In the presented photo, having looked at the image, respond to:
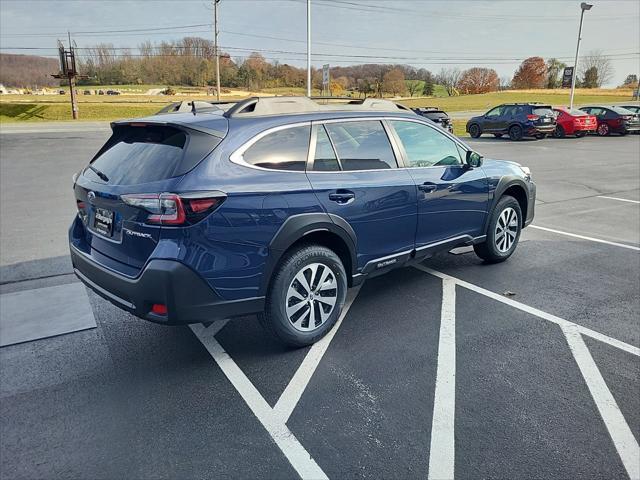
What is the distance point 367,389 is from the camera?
315cm

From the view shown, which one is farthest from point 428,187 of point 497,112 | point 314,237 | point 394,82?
point 394,82

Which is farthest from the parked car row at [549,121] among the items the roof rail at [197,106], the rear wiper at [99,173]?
the rear wiper at [99,173]

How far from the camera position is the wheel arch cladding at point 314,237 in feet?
10.8

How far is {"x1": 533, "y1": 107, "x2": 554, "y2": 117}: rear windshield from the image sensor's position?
23477 millimetres

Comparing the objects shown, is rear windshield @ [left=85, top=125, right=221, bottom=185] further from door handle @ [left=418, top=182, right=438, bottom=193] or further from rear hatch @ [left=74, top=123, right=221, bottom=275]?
door handle @ [left=418, top=182, right=438, bottom=193]

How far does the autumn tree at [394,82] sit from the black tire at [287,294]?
56728 mm

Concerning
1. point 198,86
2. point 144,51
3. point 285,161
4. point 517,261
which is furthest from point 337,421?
point 144,51

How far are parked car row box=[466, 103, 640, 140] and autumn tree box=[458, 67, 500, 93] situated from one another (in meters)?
79.4

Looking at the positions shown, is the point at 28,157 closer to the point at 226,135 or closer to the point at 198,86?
the point at 226,135

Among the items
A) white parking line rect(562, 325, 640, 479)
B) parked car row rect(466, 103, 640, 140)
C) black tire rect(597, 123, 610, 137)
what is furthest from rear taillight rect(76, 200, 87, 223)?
black tire rect(597, 123, 610, 137)

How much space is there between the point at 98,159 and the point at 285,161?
5.10 ft

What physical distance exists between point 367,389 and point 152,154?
2.14 metres

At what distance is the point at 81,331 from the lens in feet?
12.9

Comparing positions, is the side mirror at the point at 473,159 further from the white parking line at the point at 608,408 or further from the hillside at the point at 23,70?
the hillside at the point at 23,70
